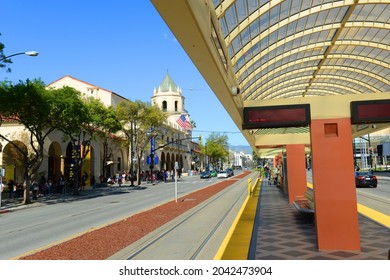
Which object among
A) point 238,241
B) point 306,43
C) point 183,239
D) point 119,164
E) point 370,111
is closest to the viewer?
point 370,111

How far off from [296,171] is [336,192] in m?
11.2

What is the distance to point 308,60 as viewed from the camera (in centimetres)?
1783

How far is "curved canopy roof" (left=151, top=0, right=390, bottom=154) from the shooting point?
20.2ft

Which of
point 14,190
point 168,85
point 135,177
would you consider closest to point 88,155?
point 14,190

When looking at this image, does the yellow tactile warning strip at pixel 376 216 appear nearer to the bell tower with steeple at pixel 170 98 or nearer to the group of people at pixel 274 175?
the group of people at pixel 274 175

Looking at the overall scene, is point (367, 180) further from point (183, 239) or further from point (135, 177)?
point (135, 177)

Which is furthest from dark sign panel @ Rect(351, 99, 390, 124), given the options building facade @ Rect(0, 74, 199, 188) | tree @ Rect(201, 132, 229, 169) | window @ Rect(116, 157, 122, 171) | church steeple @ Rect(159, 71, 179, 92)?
tree @ Rect(201, 132, 229, 169)

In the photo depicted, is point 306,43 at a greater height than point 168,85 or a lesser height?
lesser

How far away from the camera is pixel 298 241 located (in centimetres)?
913

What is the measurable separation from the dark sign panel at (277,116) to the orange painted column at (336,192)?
727 mm

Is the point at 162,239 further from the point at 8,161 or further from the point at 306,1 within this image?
the point at 8,161

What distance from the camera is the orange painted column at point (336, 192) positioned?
7914 mm

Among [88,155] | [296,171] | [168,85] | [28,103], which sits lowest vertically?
[296,171]

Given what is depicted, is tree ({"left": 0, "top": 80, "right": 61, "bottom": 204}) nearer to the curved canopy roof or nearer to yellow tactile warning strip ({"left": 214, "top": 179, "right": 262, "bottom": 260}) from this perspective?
the curved canopy roof
